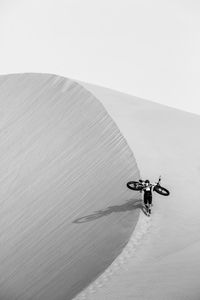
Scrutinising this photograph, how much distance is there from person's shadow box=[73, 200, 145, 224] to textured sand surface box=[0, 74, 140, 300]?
0.02m

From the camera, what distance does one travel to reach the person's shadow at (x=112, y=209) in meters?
9.50

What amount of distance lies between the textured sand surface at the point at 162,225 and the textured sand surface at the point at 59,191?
0.38 metres

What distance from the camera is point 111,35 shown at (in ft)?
130

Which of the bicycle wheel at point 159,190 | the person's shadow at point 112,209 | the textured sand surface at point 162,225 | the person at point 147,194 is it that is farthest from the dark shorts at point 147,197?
the textured sand surface at point 162,225

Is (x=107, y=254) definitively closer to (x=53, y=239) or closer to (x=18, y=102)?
(x=53, y=239)

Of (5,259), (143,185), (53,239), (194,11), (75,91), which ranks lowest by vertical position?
(5,259)

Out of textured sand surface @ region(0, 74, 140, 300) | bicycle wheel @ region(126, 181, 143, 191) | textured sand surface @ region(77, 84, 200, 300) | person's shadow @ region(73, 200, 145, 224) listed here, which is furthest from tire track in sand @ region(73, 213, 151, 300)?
bicycle wheel @ region(126, 181, 143, 191)

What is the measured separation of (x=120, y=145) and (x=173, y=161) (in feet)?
5.61

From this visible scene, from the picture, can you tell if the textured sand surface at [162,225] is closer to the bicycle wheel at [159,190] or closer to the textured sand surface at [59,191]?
the textured sand surface at [59,191]

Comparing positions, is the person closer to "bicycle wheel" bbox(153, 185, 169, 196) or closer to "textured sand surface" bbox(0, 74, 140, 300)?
"bicycle wheel" bbox(153, 185, 169, 196)

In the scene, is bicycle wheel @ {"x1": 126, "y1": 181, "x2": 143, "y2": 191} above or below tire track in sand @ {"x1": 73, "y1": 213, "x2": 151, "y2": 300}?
above

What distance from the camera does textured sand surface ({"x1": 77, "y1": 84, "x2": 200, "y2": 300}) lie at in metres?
8.31

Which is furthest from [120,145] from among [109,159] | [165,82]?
[165,82]

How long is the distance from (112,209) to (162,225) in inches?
44.7
